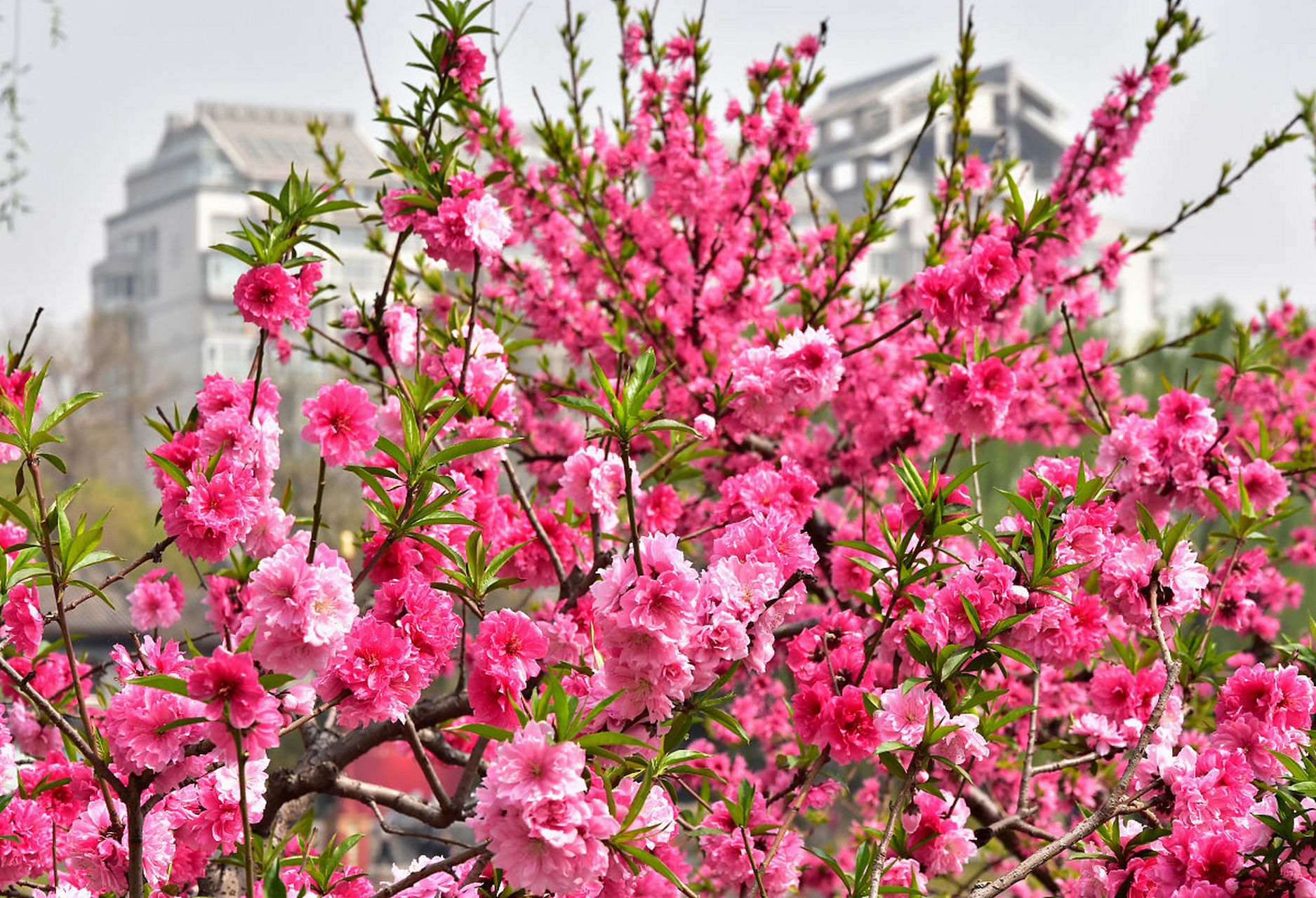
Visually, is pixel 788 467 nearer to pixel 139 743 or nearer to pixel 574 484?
pixel 574 484

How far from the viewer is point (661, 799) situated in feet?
4.77

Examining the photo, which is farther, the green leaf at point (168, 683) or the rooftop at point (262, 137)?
the rooftop at point (262, 137)

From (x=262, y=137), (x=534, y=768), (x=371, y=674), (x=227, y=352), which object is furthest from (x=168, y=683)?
(x=262, y=137)

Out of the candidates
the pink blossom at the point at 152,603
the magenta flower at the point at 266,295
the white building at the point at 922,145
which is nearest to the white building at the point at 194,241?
the white building at the point at 922,145

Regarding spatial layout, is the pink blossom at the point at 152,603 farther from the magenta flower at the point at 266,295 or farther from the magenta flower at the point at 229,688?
the magenta flower at the point at 229,688

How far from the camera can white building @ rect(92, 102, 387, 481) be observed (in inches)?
2000

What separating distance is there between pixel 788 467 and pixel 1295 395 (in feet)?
15.2

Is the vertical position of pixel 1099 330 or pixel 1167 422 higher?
pixel 1099 330

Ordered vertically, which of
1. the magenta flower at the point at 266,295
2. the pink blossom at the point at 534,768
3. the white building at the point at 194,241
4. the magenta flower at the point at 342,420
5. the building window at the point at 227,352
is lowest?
the pink blossom at the point at 534,768

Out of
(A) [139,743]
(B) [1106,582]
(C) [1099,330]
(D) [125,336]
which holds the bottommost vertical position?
(A) [139,743]

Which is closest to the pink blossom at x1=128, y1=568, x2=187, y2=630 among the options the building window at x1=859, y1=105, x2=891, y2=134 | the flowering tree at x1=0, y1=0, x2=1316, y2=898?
the flowering tree at x1=0, y1=0, x2=1316, y2=898

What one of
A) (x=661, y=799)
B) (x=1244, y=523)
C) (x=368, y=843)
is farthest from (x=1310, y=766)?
(x=368, y=843)

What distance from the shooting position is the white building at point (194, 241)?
50812 mm

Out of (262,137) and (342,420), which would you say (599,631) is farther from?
(262,137)
